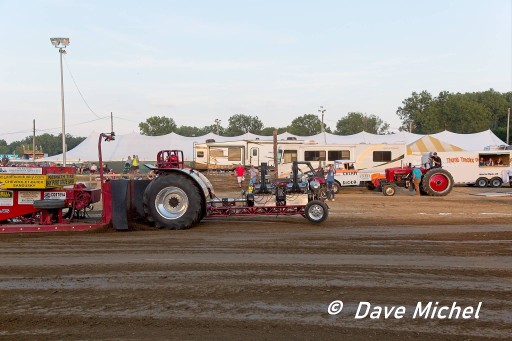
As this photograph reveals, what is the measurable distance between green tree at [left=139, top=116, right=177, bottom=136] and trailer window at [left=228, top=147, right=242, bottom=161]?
65.3 meters

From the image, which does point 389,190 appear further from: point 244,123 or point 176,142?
point 244,123

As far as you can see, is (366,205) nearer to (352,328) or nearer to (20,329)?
(352,328)

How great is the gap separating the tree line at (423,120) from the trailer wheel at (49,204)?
58930 mm

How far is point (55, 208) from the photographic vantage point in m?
8.99

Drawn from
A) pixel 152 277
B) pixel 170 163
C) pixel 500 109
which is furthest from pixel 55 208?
pixel 500 109

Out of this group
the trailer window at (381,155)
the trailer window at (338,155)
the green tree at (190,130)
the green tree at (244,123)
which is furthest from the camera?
the green tree at (190,130)

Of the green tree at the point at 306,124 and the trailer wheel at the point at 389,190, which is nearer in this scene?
the trailer wheel at the point at 389,190

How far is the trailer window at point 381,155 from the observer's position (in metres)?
26.5

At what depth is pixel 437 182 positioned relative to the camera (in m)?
19.4

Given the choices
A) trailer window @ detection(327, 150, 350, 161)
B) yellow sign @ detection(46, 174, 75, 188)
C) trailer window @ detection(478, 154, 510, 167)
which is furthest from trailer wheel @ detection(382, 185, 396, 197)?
yellow sign @ detection(46, 174, 75, 188)

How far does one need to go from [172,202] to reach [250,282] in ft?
13.8

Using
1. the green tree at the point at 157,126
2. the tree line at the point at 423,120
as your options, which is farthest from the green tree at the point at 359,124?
the green tree at the point at 157,126

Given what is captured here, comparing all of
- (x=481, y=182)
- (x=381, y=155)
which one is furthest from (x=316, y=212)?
(x=481, y=182)

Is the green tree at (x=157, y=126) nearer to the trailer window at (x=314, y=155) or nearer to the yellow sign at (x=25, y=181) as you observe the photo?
the trailer window at (x=314, y=155)
